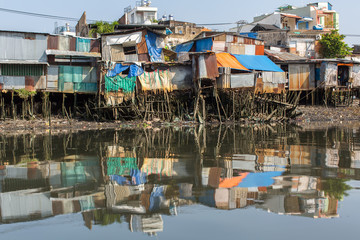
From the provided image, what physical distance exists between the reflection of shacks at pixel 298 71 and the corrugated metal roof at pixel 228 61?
5.99m

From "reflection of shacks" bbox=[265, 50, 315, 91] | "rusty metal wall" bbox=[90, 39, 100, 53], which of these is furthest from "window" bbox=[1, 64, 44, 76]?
"reflection of shacks" bbox=[265, 50, 315, 91]

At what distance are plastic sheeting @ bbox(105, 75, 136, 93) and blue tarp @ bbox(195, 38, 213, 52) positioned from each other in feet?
22.1

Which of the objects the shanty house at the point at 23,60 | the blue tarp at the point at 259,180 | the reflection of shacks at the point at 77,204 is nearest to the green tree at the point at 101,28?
the shanty house at the point at 23,60

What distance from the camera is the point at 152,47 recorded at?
27.7 metres

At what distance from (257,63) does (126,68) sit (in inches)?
381

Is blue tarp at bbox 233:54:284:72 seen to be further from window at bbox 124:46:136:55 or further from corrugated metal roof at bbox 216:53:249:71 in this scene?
window at bbox 124:46:136:55

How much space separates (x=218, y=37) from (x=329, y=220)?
975 inches

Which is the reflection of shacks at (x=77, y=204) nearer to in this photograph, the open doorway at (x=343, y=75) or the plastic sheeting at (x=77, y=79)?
the plastic sheeting at (x=77, y=79)

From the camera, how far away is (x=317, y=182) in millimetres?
8180

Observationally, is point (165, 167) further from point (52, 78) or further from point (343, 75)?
point (343, 75)

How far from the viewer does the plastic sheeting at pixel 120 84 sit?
999 inches

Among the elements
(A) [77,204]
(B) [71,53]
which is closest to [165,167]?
(A) [77,204]

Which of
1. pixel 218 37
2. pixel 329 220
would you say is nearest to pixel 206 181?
pixel 329 220

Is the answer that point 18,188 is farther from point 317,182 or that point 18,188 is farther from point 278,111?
point 278,111
